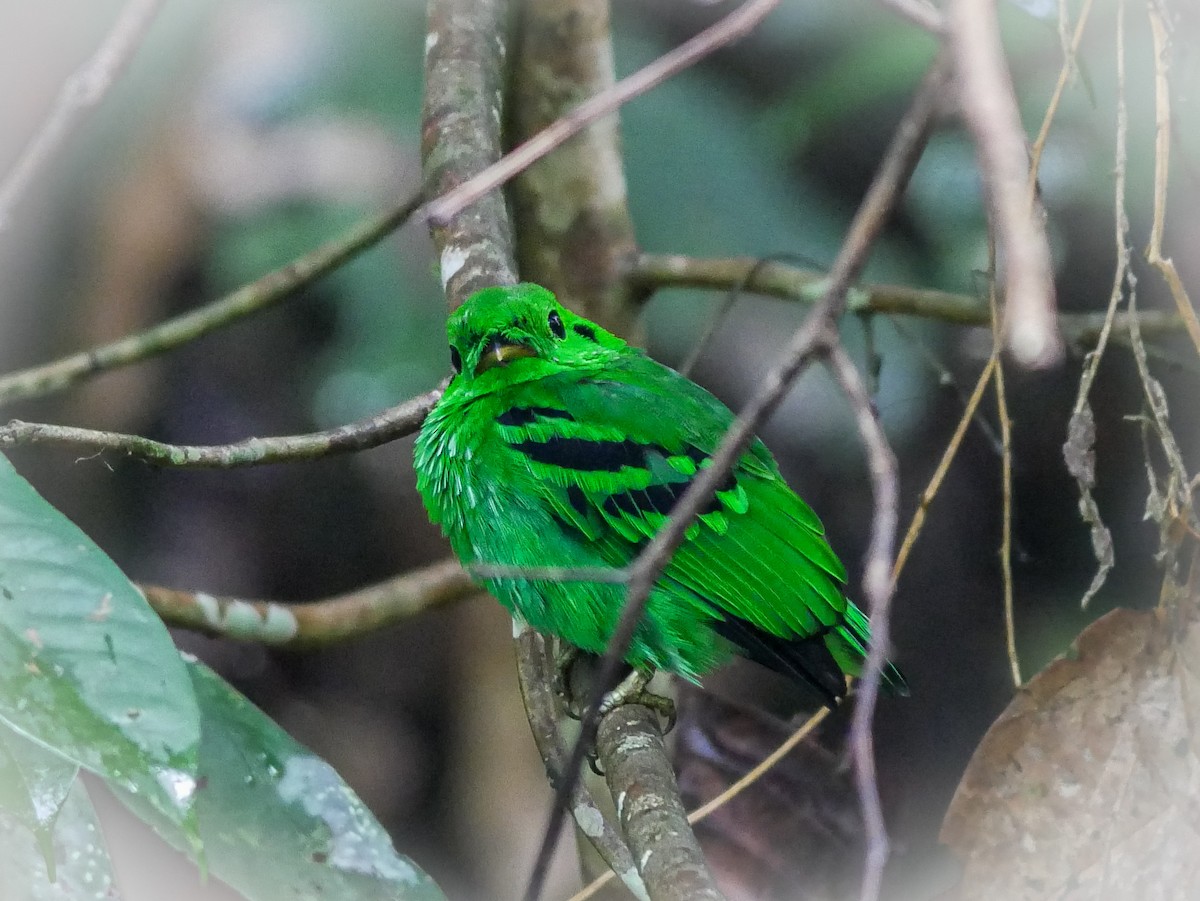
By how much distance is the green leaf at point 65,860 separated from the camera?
1.21 m

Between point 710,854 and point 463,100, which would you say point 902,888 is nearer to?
point 710,854

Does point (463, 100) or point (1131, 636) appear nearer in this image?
point (1131, 636)

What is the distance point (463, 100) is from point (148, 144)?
20.0 inches

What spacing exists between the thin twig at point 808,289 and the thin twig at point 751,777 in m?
0.67

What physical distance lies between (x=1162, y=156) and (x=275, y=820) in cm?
149

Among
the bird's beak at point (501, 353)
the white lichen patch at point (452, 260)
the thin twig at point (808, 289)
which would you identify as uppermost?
the thin twig at point (808, 289)

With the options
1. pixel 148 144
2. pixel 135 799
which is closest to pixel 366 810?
pixel 135 799

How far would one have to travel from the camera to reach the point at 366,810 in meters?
1.51

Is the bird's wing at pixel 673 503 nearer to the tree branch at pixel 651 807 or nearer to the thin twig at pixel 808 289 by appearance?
the tree branch at pixel 651 807

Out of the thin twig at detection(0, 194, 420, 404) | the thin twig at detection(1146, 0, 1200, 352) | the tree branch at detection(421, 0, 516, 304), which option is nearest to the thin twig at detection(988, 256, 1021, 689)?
the thin twig at detection(1146, 0, 1200, 352)

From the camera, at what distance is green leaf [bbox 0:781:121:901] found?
3.98 feet

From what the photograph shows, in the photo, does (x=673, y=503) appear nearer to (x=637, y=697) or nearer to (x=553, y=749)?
(x=637, y=697)

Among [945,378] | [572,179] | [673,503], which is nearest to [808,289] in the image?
[945,378]

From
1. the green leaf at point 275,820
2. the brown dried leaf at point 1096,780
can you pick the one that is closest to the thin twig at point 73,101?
the green leaf at point 275,820
